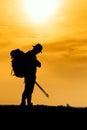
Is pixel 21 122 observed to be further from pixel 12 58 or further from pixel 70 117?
pixel 12 58

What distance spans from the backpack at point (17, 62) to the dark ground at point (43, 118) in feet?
6.60

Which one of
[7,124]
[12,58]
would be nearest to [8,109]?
[12,58]

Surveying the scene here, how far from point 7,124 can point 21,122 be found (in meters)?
0.71

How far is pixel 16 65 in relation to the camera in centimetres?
2297

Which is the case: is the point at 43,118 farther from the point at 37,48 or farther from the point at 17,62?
the point at 37,48

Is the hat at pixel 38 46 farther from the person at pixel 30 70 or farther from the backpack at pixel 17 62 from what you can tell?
the backpack at pixel 17 62

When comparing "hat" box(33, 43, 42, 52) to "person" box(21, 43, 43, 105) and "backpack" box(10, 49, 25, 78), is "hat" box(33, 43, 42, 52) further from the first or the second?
"backpack" box(10, 49, 25, 78)

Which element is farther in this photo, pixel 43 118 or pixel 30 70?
pixel 30 70

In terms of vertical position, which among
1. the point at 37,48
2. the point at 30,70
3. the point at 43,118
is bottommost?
the point at 43,118

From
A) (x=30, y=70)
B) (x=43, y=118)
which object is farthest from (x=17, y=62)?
(x=43, y=118)

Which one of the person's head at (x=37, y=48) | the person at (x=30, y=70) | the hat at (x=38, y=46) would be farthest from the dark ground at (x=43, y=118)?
the hat at (x=38, y=46)

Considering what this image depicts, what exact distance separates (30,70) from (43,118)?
4919mm

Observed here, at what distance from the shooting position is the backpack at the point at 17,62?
892 inches

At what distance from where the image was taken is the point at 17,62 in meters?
23.0
